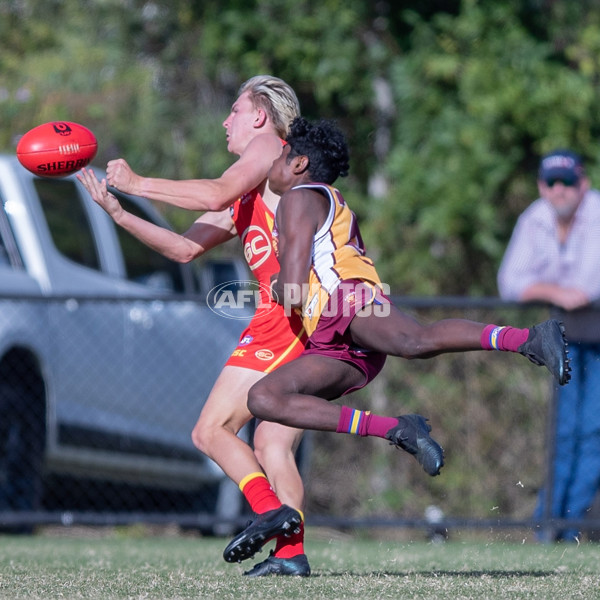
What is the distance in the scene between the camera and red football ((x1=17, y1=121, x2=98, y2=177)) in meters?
4.91

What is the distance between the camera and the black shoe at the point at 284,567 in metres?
4.87

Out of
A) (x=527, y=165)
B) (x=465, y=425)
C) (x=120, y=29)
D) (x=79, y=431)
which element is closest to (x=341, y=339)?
(x=79, y=431)

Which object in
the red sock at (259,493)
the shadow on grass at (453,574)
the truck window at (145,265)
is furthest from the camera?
the truck window at (145,265)

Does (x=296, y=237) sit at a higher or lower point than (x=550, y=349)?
higher

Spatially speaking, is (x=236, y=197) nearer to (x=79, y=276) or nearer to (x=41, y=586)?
(x=41, y=586)

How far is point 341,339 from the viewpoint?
4680mm

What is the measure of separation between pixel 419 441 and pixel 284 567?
0.90 meters

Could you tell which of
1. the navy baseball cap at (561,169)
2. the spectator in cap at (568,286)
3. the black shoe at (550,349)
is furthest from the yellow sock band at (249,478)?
the navy baseball cap at (561,169)

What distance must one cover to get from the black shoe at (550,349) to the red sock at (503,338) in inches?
0.8

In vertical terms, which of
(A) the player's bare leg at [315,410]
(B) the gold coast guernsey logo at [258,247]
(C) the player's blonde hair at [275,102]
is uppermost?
(C) the player's blonde hair at [275,102]

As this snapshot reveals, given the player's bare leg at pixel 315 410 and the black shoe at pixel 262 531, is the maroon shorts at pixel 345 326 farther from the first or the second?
the black shoe at pixel 262 531

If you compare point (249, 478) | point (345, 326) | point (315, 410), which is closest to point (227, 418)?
point (249, 478)

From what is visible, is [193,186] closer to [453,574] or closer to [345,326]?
[345,326]

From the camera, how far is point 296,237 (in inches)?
182
